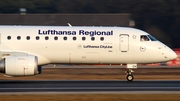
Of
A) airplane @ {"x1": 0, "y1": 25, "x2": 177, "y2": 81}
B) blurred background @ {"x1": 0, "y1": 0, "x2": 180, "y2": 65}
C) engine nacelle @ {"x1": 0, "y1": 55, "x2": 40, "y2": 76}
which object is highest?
blurred background @ {"x1": 0, "y1": 0, "x2": 180, "y2": 65}

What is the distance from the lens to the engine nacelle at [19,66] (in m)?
30.2

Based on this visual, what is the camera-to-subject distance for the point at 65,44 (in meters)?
31.9

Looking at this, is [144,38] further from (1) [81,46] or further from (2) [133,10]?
(2) [133,10]

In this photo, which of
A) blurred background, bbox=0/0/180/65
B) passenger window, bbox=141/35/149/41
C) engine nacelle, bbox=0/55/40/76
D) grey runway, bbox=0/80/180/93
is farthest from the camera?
blurred background, bbox=0/0/180/65

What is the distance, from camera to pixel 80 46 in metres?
32.1

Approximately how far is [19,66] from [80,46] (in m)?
3.96

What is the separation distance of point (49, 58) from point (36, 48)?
96 cm

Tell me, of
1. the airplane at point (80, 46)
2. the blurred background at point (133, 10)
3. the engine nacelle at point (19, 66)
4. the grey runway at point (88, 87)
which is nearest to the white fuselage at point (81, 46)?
the airplane at point (80, 46)

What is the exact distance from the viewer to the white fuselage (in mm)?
31859

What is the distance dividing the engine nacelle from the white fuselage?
4.34 ft

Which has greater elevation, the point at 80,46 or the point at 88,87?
the point at 80,46

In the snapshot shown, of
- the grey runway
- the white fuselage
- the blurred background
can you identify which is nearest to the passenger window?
the white fuselage

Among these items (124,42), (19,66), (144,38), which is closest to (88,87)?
(19,66)

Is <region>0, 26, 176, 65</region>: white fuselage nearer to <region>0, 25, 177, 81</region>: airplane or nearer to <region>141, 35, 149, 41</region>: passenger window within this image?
<region>0, 25, 177, 81</region>: airplane
